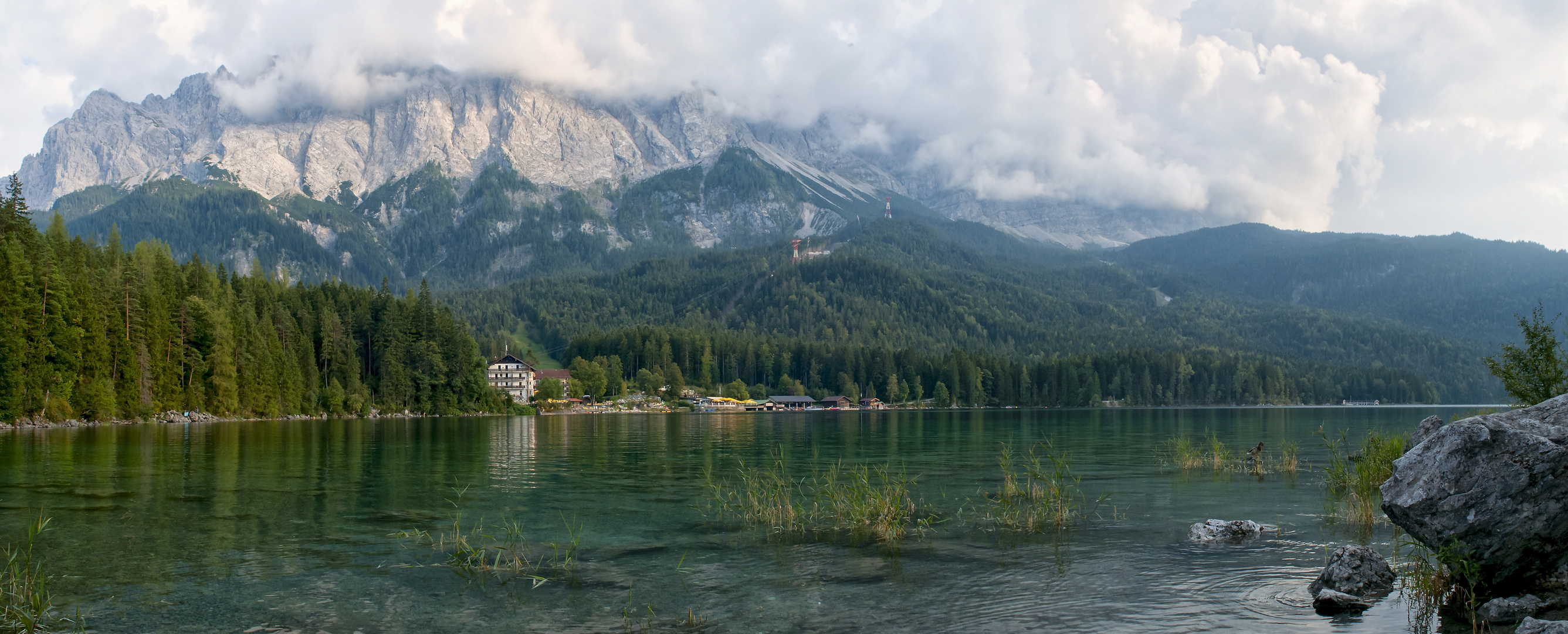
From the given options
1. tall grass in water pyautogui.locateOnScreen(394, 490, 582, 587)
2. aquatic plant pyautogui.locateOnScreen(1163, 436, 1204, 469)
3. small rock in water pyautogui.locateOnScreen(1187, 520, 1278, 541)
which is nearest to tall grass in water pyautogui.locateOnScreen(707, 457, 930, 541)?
tall grass in water pyautogui.locateOnScreen(394, 490, 582, 587)

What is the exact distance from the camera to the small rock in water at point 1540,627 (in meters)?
12.6

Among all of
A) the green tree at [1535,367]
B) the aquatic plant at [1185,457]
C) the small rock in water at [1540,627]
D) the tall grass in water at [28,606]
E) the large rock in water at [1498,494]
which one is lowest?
the aquatic plant at [1185,457]

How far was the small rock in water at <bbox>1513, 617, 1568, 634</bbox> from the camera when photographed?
12.6 meters

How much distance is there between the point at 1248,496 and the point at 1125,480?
7.29 m

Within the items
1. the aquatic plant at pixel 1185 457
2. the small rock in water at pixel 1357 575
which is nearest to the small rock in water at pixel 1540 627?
the small rock in water at pixel 1357 575

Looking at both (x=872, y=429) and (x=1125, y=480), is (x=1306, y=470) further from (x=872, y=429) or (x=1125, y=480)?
(x=872, y=429)

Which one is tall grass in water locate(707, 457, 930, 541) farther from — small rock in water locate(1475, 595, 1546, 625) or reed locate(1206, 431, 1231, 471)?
reed locate(1206, 431, 1231, 471)

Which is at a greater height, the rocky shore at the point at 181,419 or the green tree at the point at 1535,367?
the green tree at the point at 1535,367

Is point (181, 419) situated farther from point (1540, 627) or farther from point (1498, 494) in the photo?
point (1540, 627)

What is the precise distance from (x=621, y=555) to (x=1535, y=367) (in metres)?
33.4

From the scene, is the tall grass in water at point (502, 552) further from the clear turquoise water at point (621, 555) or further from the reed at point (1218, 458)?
the reed at point (1218, 458)

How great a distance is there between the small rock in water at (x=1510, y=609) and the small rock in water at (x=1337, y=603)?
2.12m

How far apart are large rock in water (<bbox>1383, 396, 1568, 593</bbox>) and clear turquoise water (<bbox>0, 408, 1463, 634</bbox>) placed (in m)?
2.03

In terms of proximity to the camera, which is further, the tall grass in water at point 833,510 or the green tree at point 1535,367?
the green tree at point 1535,367
